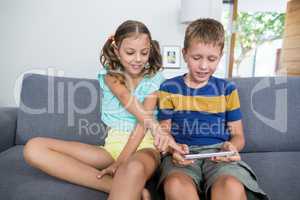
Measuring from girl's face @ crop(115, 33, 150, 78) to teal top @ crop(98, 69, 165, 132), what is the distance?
7 centimetres

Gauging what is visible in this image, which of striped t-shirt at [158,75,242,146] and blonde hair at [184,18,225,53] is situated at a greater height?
blonde hair at [184,18,225,53]

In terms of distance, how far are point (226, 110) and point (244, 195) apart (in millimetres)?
379

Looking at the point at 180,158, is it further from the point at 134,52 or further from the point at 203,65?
the point at 134,52

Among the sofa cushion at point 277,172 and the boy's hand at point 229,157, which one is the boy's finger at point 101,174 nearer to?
the boy's hand at point 229,157

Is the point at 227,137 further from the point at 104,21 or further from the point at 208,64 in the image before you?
the point at 104,21

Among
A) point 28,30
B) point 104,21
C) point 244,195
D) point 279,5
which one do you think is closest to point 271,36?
point 279,5

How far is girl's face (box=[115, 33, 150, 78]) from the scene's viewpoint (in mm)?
1144

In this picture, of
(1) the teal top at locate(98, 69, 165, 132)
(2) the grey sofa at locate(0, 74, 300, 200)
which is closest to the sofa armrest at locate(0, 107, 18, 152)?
(2) the grey sofa at locate(0, 74, 300, 200)

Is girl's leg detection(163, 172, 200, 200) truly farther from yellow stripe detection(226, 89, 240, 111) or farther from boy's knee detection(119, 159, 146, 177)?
yellow stripe detection(226, 89, 240, 111)

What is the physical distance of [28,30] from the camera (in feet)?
6.05

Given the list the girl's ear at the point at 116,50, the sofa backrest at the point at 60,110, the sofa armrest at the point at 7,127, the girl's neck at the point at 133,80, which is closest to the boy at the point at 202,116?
the girl's neck at the point at 133,80

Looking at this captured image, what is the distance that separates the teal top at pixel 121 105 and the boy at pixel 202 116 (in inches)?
2.5

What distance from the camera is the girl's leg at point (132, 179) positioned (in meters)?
0.85

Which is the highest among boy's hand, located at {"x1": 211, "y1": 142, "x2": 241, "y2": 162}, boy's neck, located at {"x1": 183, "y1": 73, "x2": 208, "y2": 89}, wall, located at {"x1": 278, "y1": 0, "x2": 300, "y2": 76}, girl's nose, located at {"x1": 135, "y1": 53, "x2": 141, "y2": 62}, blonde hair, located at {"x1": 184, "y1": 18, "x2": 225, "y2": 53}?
wall, located at {"x1": 278, "y1": 0, "x2": 300, "y2": 76}
